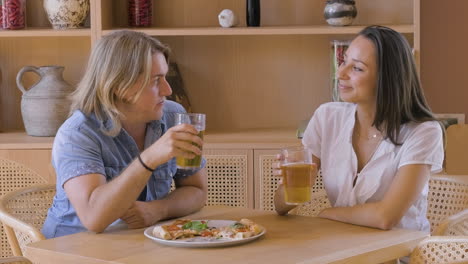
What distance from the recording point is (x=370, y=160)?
2.40 metres

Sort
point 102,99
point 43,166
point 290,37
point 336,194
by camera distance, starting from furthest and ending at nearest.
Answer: point 290,37
point 43,166
point 336,194
point 102,99

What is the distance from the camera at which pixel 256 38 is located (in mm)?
3820

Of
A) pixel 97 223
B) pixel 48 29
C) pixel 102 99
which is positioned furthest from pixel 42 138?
pixel 97 223

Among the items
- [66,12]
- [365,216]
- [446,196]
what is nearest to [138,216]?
[365,216]

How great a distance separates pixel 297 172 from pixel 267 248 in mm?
254

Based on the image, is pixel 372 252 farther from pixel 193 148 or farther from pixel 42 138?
pixel 42 138

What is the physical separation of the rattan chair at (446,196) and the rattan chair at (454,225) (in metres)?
0.22

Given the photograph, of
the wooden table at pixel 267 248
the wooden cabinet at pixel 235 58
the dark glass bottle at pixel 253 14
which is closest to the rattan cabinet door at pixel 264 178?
the wooden cabinet at pixel 235 58

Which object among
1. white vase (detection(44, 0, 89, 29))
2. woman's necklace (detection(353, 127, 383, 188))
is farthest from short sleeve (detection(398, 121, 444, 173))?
white vase (detection(44, 0, 89, 29))

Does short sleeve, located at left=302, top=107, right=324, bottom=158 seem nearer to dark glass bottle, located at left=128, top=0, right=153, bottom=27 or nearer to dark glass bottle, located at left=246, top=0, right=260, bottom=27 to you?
dark glass bottle, located at left=246, top=0, right=260, bottom=27

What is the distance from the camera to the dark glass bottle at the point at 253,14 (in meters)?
3.55

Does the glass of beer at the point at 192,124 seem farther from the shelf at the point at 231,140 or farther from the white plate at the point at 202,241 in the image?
the shelf at the point at 231,140

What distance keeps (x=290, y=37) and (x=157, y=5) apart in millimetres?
608

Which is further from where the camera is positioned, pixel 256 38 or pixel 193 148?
pixel 256 38
